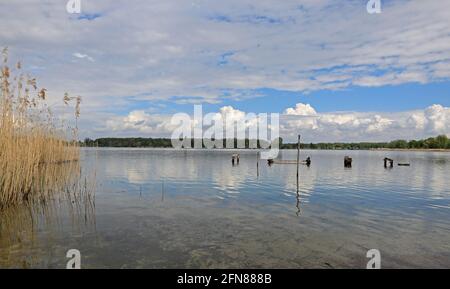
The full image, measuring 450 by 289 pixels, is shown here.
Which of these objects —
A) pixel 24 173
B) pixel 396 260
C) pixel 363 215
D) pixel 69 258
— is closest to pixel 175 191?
pixel 24 173

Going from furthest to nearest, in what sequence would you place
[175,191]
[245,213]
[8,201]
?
[175,191] → [245,213] → [8,201]

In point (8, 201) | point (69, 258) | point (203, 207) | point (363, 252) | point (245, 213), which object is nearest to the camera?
point (69, 258)

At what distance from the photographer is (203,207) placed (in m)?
16.6

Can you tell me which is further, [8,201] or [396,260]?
[8,201]

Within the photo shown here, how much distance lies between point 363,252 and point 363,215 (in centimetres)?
623

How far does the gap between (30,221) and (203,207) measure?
7644 millimetres

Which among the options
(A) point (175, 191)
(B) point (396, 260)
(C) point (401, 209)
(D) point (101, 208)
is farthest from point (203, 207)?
(C) point (401, 209)

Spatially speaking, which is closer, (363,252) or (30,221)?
(363,252)

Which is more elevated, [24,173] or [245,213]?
[24,173]

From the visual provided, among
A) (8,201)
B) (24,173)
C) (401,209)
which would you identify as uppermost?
(24,173)
